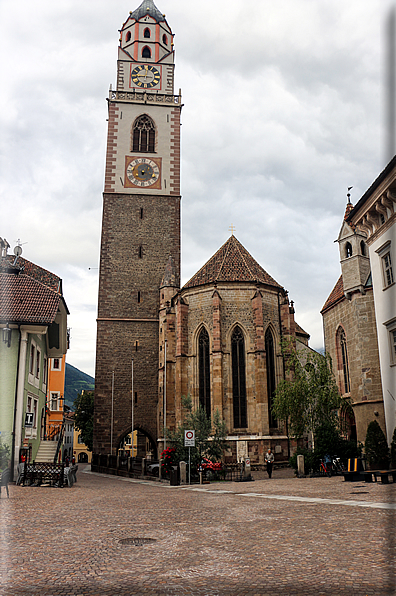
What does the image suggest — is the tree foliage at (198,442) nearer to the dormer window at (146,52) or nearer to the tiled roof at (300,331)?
the tiled roof at (300,331)

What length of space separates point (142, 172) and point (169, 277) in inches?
429

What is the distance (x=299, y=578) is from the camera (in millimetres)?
5281

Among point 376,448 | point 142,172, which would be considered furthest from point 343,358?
point 142,172

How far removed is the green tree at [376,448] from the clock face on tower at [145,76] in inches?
1576

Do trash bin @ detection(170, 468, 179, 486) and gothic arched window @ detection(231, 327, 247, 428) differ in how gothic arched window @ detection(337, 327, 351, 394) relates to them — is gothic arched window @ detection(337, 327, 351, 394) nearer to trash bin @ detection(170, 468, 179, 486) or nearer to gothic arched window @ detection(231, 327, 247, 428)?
gothic arched window @ detection(231, 327, 247, 428)

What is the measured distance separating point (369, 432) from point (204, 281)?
1796 cm

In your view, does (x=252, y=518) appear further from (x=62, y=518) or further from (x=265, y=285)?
(x=265, y=285)

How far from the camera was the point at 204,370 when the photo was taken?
34.1 m

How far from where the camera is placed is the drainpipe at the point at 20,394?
21.6 meters

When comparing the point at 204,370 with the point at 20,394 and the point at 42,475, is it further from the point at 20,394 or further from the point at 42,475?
the point at 42,475

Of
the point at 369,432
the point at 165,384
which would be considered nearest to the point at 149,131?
the point at 165,384

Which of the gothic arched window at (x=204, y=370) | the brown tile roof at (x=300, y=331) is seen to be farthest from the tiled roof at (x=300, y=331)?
the gothic arched window at (x=204, y=370)

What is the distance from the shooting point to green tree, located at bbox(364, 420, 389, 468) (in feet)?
65.8

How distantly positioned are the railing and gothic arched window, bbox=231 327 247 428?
25834 mm
